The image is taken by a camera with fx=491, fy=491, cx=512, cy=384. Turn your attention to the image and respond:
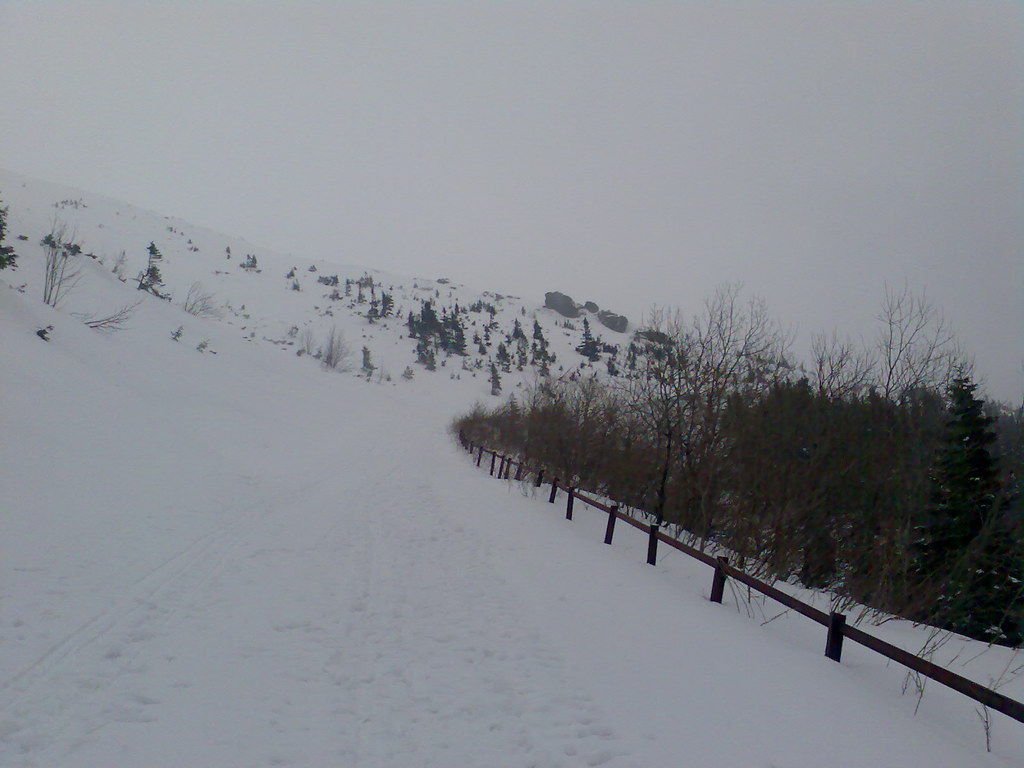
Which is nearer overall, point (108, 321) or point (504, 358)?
point (108, 321)

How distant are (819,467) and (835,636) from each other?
874cm

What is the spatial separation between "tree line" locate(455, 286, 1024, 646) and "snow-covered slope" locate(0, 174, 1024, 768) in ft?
7.71

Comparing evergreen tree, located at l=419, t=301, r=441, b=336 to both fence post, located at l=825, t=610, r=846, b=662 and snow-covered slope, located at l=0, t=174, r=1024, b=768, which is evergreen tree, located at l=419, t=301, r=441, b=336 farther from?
fence post, located at l=825, t=610, r=846, b=662

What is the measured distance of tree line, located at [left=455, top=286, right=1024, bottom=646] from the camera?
10.6 meters

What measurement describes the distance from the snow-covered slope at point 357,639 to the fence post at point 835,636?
0.28 metres

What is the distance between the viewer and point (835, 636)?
5.48 meters

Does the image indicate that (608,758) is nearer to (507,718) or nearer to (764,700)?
(507,718)

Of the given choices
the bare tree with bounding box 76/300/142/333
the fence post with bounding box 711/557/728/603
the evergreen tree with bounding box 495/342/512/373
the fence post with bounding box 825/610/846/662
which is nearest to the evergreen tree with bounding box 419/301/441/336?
the evergreen tree with bounding box 495/342/512/373

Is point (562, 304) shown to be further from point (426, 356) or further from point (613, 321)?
point (426, 356)

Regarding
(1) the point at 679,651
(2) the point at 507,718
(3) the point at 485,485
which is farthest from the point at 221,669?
(3) the point at 485,485

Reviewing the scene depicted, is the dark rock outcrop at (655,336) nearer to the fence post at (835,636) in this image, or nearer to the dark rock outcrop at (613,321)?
the fence post at (835,636)

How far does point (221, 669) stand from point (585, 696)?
328 cm

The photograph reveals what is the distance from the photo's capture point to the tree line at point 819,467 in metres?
10.6

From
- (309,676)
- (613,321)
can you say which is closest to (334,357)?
(309,676)
